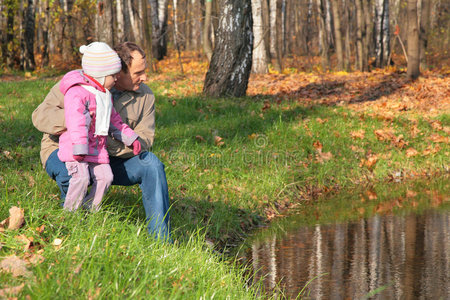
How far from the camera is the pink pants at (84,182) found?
3.68 metres

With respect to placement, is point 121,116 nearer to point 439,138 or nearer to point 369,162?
point 369,162

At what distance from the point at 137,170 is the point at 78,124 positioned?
723 mm

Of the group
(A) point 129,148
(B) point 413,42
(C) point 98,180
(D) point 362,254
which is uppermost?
(B) point 413,42

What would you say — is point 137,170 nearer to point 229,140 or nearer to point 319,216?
A: point 319,216

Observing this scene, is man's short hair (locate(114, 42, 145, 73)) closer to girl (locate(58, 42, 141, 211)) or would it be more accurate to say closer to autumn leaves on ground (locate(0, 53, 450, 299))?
girl (locate(58, 42, 141, 211))

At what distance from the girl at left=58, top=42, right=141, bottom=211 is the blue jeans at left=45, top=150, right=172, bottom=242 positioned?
212 mm

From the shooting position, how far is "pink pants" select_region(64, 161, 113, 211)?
368cm

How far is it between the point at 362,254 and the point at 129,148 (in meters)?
2.17

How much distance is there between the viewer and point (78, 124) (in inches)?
141

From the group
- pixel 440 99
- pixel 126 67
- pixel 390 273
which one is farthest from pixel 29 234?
pixel 440 99

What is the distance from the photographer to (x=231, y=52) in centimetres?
1037

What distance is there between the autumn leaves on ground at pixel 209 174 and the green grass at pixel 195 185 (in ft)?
0.05

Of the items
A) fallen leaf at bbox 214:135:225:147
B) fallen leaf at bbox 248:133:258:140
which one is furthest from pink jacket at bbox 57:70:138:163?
fallen leaf at bbox 248:133:258:140

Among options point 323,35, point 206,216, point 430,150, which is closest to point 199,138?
point 206,216
